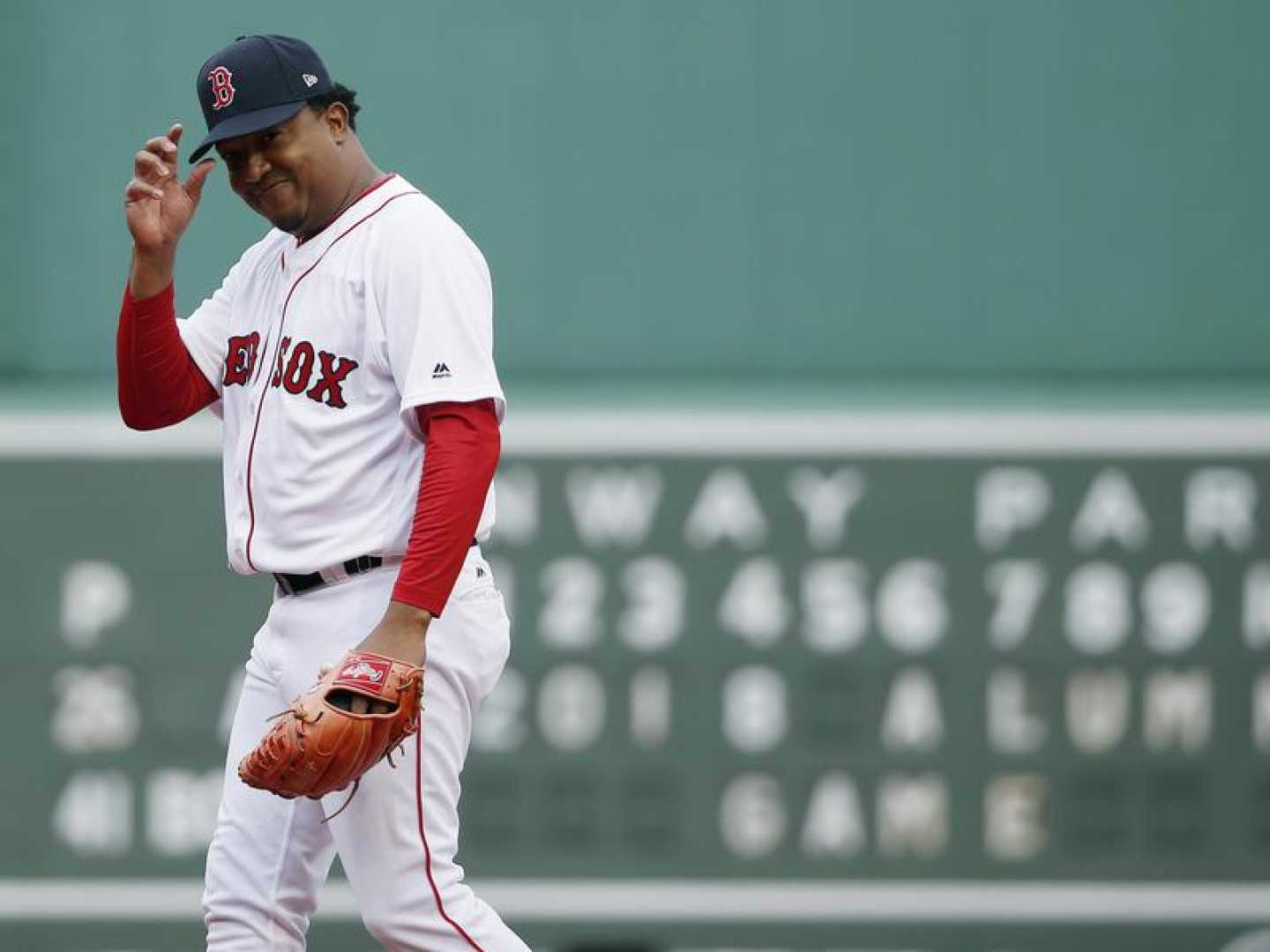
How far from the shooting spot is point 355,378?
2.66 metres

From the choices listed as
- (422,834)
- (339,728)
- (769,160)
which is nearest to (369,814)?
(422,834)

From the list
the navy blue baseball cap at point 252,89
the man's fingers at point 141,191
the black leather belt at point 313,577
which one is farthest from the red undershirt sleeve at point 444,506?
the man's fingers at point 141,191

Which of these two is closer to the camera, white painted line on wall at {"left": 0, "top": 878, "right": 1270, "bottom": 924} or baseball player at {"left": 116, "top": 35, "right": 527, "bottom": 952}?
baseball player at {"left": 116, "top": 35, "right": 527, "bottom": 952}

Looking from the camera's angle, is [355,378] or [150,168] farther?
[150,168]

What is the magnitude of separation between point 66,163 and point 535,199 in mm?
834

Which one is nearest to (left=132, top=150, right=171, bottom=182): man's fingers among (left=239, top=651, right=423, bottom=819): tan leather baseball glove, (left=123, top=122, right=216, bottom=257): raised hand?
(left=123, top=122, right=216, bottom=257): raised hand

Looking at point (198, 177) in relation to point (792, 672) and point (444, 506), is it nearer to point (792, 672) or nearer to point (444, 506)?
point (444, 506)

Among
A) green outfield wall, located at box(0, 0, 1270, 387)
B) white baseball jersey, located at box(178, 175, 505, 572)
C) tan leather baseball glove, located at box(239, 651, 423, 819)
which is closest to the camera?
tan leather baseball glove, located at box(239, 651, 423, 819)

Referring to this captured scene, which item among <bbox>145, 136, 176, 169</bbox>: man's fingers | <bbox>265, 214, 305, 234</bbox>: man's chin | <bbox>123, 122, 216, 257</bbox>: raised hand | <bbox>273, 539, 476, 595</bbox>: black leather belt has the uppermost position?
<bbox>145, 136, 176, 169</bbox>: man's fingers

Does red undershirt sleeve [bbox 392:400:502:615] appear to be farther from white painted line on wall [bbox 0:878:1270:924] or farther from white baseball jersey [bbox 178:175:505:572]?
white painted line on wall [bbox 0:878:1270:924]

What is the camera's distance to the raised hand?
281cm

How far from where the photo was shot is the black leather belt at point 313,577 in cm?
266

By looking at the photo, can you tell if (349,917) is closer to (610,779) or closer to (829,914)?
(610,779)

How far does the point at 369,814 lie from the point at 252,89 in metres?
0.86
